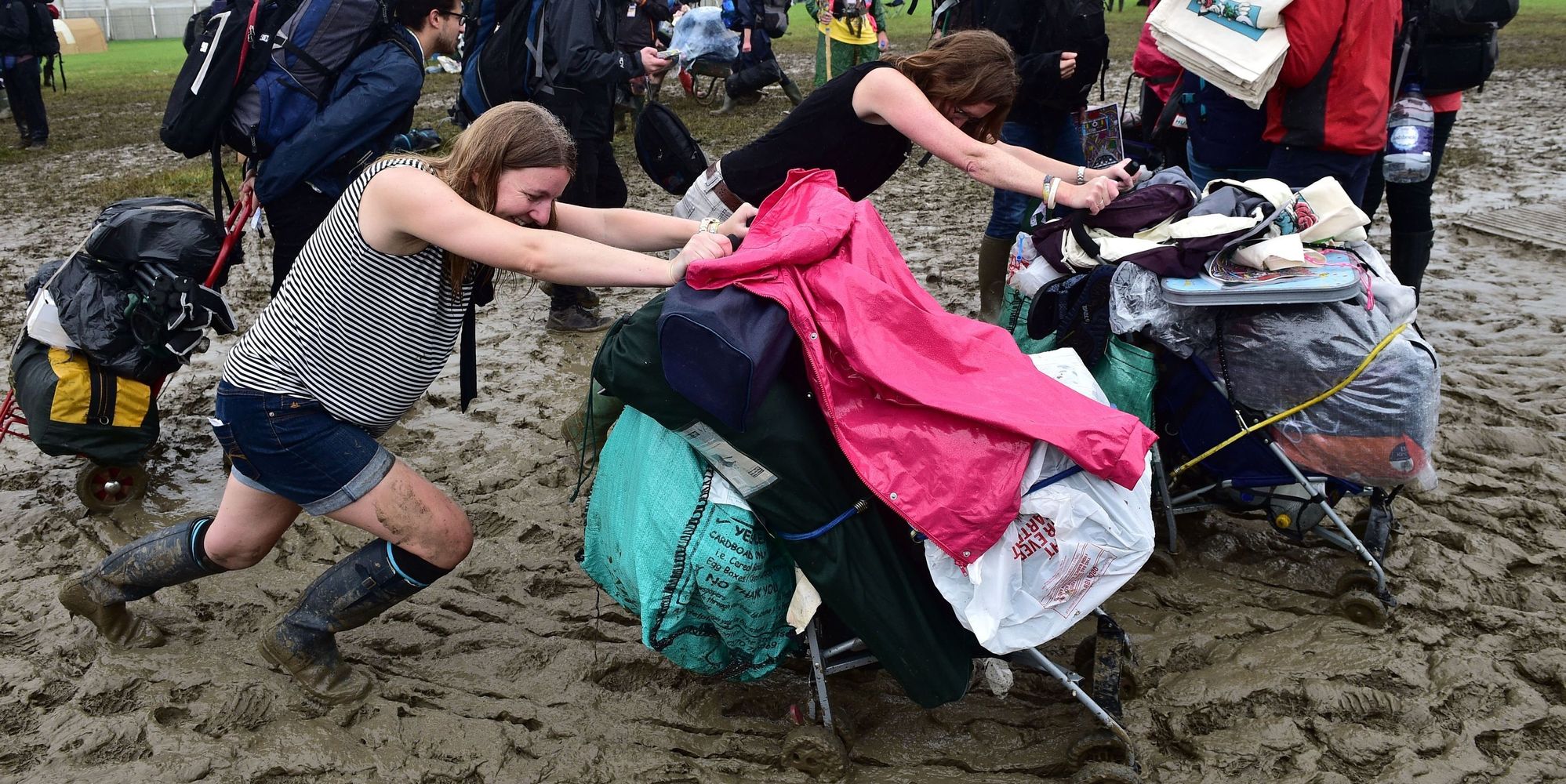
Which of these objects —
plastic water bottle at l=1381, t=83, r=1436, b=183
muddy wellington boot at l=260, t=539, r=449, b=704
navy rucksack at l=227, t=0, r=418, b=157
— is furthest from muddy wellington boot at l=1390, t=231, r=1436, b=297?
navy rucksack at l=227, t=0, r=418, b=157

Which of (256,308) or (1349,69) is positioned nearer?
(1349,69)

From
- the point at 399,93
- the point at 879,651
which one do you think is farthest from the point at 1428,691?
the point at 399,93

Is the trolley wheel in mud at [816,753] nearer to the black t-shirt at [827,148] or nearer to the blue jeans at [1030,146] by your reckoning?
the black t-shirt at [827,148]

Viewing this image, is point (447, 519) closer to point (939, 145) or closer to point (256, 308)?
point (939, 145)

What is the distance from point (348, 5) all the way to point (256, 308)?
2.75 metres

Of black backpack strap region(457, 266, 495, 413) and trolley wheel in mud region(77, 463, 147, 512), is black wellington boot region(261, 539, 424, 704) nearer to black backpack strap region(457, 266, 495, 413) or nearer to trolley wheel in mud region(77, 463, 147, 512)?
black backpack strap region(457, 266, 495, 413)

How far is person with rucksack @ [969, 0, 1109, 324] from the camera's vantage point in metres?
5.04

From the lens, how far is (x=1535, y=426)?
4441 millimetres

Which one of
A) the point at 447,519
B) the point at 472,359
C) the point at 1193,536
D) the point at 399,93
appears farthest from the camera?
the point at 399,93

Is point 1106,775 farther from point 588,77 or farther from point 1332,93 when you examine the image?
point 588,77

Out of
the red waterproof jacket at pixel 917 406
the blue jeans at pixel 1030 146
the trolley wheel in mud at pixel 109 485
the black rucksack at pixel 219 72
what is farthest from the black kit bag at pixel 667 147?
the trolley wheel in mud at pixel 109 485

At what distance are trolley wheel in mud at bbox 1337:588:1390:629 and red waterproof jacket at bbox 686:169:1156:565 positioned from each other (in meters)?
1.31

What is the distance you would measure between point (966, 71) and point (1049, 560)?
166 centimetres

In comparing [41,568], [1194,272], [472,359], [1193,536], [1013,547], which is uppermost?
[1194,272]
